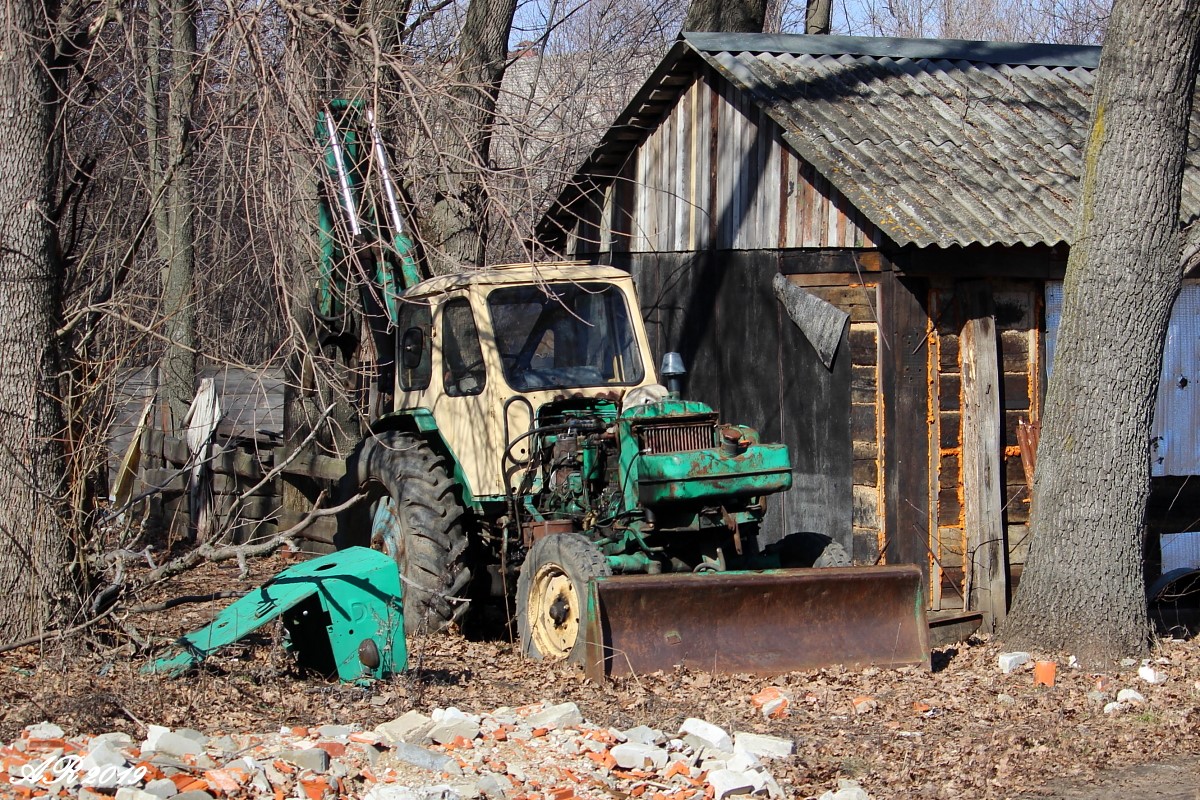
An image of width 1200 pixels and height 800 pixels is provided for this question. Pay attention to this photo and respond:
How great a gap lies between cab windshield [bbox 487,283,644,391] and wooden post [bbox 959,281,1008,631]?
240 centimetres

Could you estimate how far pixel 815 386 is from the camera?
9.67 m

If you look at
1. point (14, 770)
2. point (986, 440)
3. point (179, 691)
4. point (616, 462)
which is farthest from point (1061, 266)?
point (14, 770)

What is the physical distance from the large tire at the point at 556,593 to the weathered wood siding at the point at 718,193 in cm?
293

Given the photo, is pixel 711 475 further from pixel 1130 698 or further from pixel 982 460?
pixel 982 460

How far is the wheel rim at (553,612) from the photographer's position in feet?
24.3

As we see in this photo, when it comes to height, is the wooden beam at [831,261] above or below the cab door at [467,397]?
above

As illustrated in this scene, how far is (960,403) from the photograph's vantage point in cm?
931

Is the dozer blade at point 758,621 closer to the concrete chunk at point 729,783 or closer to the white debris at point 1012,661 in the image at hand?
the white debris at point 1012,661

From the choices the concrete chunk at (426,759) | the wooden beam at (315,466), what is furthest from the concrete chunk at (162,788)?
the wooden beam at (315,466)

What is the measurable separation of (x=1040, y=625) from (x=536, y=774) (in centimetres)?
395

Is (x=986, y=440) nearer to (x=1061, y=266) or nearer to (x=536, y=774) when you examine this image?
(x=1061, y=266)

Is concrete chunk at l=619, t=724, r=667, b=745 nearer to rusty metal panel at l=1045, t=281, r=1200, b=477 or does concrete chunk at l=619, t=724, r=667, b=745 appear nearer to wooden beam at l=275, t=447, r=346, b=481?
wooden beam at l=275, t=447, r=346, b=481

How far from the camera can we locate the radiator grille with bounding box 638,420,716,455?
757 centimetres

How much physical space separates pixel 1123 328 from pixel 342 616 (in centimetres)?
472
